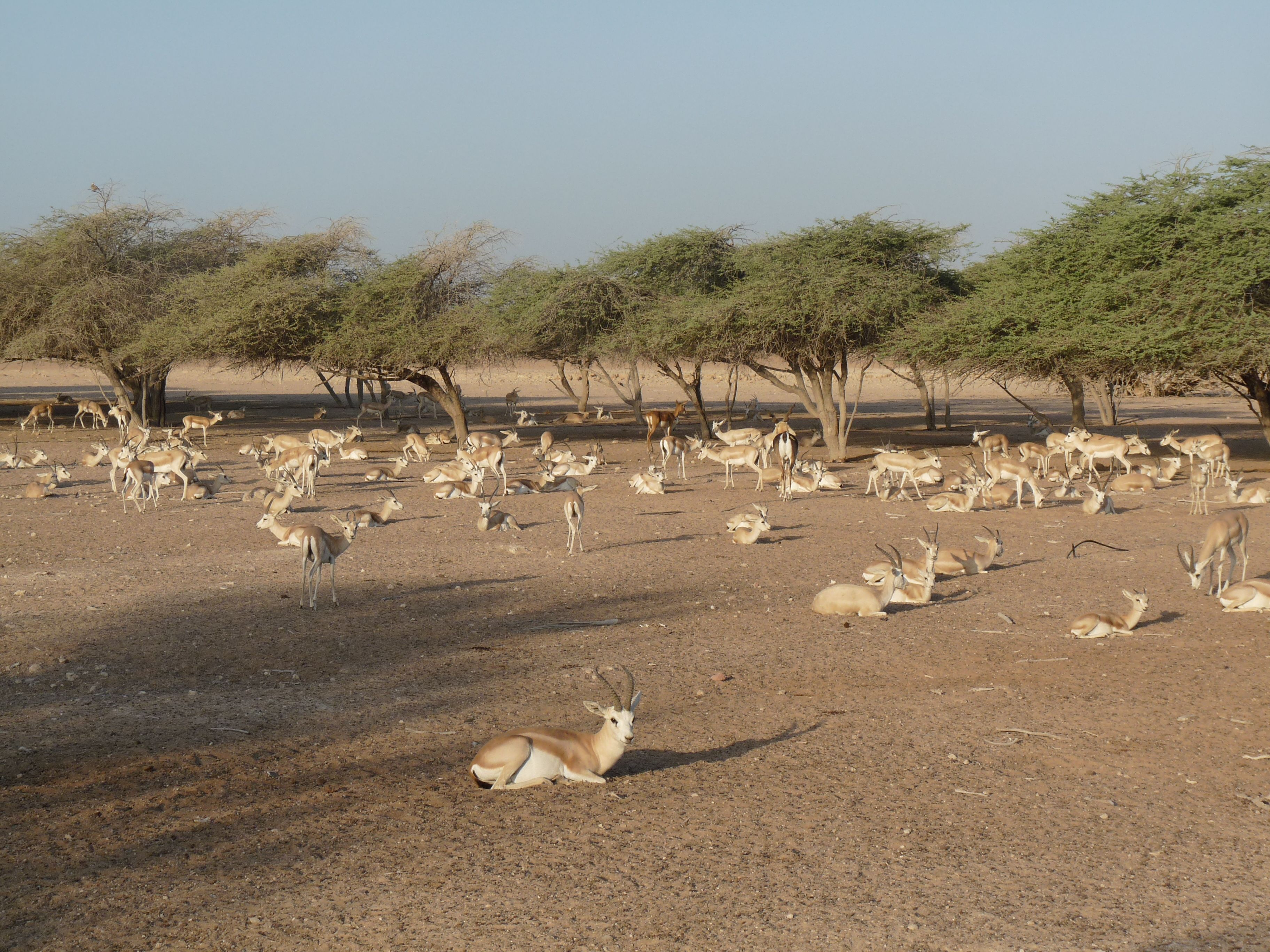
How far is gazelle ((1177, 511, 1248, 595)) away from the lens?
33.6ft

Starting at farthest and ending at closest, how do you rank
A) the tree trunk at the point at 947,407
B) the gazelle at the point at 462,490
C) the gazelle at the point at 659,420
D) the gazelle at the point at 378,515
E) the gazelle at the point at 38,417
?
the gazelle at the point at 38,417 < the gazelle at the point at 659,420 < the tree trunk at the point at 947,407 < the gazelle at the point at 462,490 < the gazelle at the point at 378,515

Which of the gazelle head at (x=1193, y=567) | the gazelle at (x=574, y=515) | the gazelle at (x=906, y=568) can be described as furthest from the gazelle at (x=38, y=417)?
the gazelle head at (x=1193, y=567)

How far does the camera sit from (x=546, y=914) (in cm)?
470

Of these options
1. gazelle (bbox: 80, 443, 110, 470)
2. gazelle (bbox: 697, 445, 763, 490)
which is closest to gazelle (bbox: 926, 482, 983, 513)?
gazelle (bbox: 697, 445, 763, 490)

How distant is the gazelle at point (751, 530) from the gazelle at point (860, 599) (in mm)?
3475

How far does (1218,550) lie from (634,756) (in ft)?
21.3

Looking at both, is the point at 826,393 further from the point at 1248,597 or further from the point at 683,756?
the point at 683,756

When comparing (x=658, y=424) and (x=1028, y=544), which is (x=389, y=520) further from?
(x=658, y=424)

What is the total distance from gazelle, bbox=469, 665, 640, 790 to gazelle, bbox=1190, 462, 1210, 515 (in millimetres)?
12613

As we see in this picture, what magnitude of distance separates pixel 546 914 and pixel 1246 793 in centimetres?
364

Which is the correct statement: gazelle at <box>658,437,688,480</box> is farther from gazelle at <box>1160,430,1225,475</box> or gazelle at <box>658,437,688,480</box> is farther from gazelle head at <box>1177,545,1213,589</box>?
gazelle head at <box>1177,545,1213,589</box>

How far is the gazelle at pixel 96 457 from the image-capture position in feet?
74.1

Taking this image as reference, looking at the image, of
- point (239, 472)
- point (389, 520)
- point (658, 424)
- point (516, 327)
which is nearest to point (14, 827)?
point (389, 520)

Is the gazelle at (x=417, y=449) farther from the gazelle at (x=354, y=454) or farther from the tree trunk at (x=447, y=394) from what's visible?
the tree trunk at (x=447, y=394)
